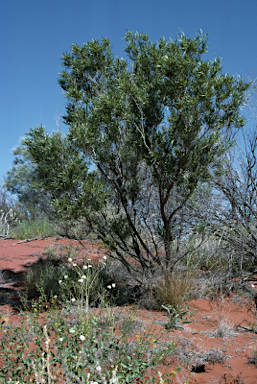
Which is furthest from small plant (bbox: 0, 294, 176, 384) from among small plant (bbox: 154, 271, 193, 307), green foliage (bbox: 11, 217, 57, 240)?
green foliage (bbox: 11, 217, 57, 240)

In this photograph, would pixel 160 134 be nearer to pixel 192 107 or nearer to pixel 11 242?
pixel 192 107

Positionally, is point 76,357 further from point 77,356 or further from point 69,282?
point 69,282

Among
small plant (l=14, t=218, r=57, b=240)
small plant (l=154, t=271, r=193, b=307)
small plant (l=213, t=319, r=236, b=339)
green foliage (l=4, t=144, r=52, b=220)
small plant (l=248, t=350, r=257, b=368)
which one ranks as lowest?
Result: small plant (l=248, t=350, r=257, b=368)

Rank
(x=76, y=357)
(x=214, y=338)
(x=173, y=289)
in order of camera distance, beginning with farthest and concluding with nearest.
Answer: (x=173, y=289) < (x=214, y=338) < (x=76, y=357)

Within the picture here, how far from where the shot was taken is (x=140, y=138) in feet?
17.6

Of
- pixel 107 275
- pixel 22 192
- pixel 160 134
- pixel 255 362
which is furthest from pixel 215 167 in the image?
pixel 22 192

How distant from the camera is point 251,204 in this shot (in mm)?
6246

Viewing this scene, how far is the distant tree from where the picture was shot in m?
4.94

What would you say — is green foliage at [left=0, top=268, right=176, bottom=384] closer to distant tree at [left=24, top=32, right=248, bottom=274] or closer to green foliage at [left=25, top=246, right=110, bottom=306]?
green foliage at [left=25, top=246, right=110, bottom=306]

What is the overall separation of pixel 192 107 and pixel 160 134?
85 centimetres

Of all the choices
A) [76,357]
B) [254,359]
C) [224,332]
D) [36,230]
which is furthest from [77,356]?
[36,230]

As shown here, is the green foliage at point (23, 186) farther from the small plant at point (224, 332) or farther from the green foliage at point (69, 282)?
the small plant at point (224, 332)

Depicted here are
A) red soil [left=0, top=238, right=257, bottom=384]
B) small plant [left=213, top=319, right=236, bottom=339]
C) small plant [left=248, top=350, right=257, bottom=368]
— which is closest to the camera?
red soil [left=0, top=238, right=257, bottom=384]

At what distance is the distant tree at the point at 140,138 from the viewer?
195 inches
